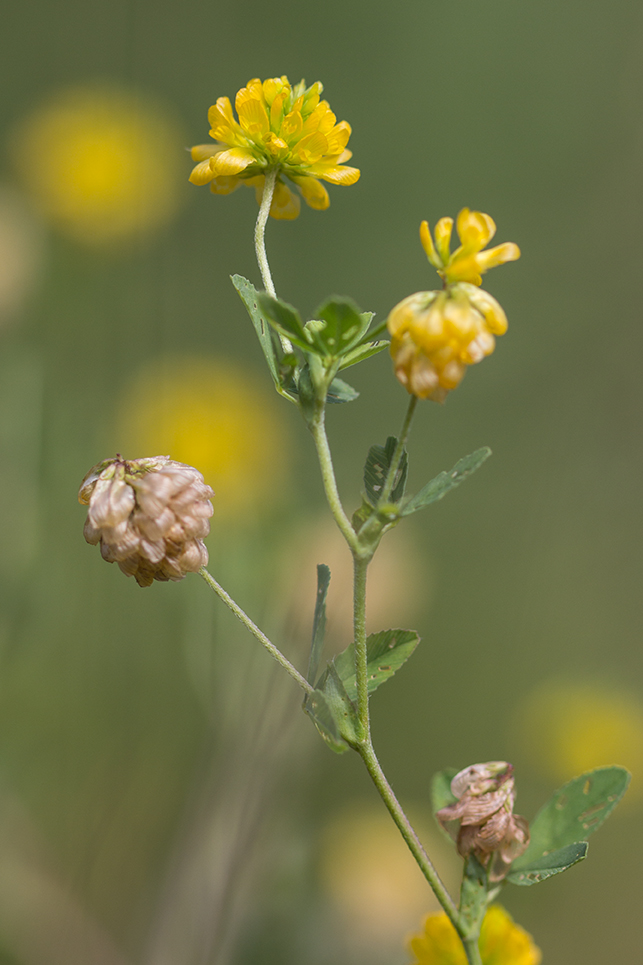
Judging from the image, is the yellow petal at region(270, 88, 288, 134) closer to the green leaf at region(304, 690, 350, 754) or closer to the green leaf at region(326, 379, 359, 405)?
the green leaf at region(326, 379, 359, 405)

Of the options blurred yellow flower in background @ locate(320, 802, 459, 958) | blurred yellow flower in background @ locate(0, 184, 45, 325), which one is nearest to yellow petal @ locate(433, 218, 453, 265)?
blurred yellow flower in background @ locate(320, 802, 459, 958)

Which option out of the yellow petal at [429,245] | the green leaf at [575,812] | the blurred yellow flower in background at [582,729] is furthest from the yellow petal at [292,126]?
the blurred yellow flower in background at [582,729]

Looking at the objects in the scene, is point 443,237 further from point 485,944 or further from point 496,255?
point 485,944

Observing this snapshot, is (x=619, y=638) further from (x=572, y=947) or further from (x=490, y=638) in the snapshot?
(x=572, y=947)

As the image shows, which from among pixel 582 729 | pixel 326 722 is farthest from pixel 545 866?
pixel 582 729

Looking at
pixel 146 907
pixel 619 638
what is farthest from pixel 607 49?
pixel 146 907

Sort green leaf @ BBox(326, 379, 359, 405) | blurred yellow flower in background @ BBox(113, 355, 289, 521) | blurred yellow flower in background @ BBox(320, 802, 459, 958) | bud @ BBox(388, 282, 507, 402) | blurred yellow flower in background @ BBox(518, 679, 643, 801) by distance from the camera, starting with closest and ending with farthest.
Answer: bud @ BBox(388, 282, 507, 402)
green leaf @ BBox(326, 379, 359, 405)
blurred yellow flower in background @ BBox(320, 802, 459, 958)
blurred yellow flower in background @ BBox(518, 679, 643, 801)
blurred yellow flower in background @ BBox(113, 355, 289, 521)

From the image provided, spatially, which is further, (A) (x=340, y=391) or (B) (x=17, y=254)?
(B) (x=17, y=254)
